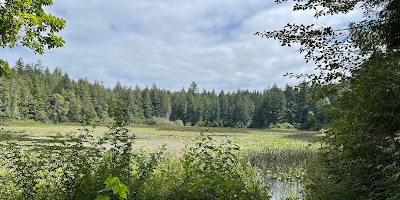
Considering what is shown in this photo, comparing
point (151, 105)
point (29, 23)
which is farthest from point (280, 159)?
point (151, 105)

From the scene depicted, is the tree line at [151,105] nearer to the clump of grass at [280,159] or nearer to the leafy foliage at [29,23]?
the clump of grass at [280,159]

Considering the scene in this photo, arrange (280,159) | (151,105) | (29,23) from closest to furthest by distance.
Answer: (29,23)
(280,159)
(151,105)

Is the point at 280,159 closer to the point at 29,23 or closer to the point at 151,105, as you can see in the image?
the point at 29,23

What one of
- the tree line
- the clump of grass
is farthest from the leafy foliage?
the tree line

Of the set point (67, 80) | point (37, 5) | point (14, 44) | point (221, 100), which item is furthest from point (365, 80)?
point (221, 100)

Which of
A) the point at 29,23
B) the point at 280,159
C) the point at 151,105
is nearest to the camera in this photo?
the point at 29,23

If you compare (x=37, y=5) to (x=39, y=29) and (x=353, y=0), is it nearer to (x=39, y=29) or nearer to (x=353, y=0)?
(x=39, y=29)

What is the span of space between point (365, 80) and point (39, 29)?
4.98 m

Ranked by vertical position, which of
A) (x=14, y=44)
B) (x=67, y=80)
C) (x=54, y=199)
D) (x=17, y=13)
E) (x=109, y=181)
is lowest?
(x=54, y=199)

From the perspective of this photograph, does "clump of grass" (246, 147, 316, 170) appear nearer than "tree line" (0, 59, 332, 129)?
Yes

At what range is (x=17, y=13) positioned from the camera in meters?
3.86

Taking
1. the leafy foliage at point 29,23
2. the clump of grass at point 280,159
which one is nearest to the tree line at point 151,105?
the clump of grass at point 280,159

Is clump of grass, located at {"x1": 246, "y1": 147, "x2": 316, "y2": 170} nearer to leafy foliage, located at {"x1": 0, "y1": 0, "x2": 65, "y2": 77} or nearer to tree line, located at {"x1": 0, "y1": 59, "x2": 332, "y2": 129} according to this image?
leafy foliage, located at {"x1": 0, "y1": 0, "x2": 65, "y2": 77}

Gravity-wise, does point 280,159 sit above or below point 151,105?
below
